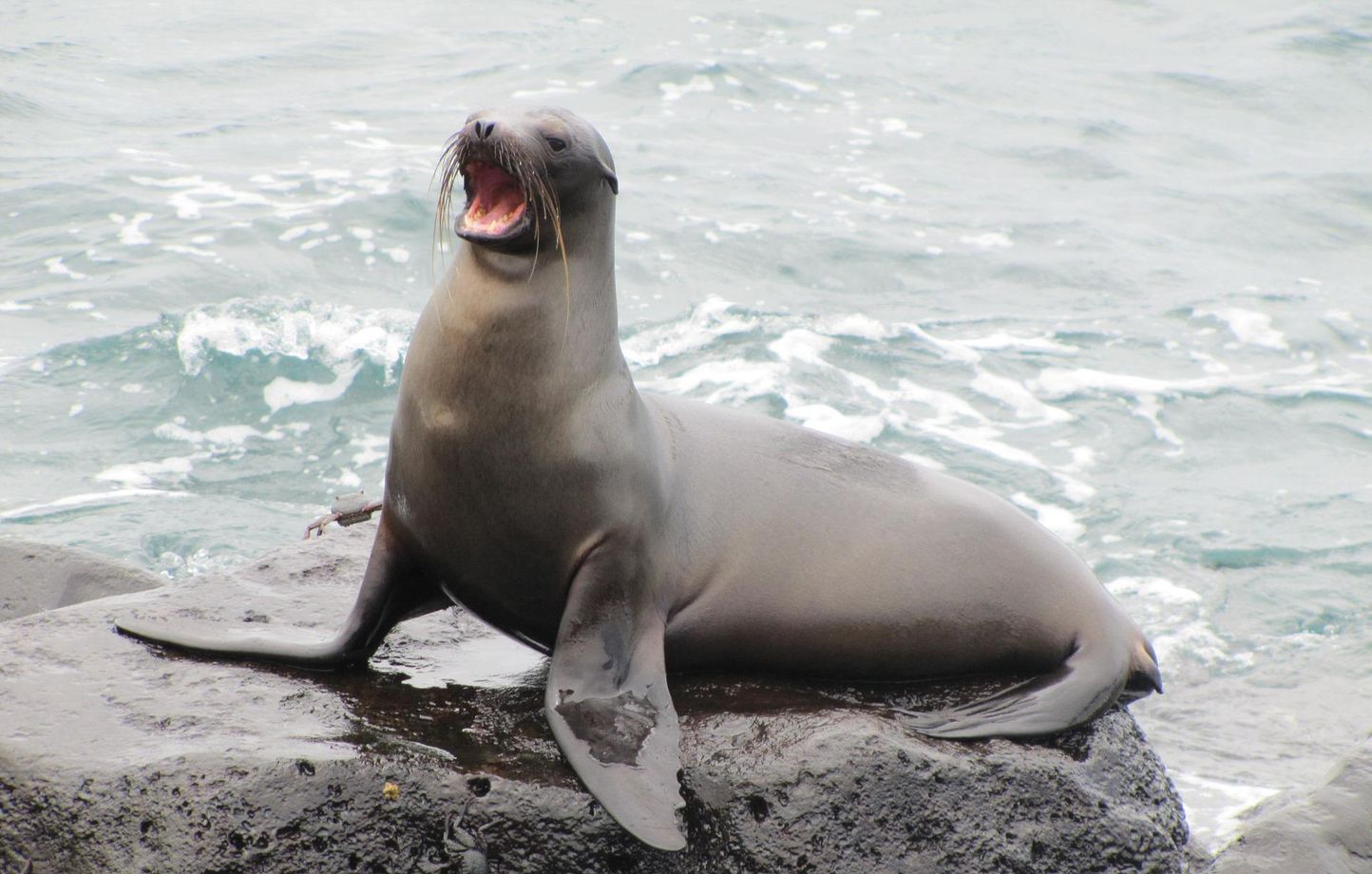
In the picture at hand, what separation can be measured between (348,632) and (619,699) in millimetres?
843

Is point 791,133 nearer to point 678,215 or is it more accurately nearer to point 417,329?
point 678,215

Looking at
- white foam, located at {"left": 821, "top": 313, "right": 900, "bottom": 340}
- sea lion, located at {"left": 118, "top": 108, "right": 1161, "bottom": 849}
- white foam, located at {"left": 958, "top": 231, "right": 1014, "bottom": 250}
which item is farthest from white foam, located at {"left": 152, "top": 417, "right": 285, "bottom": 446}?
white foam, located at {"left": 958, "top": 231, "right": 1014, "bottom": 250}

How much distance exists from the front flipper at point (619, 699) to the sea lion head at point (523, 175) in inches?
34.0

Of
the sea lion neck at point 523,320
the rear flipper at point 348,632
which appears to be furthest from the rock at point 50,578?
the sea lion neck at point 523,320

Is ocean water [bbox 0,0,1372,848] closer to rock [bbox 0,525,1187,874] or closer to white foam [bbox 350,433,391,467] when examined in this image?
white foam [bbox 350,433,391,467]

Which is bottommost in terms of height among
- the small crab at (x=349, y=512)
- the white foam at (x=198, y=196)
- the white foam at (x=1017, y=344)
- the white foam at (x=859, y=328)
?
the white foam at (x=1017, y=344)

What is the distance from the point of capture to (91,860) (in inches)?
136

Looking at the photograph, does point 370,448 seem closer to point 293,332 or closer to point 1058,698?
point 293,332

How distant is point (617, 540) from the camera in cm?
404

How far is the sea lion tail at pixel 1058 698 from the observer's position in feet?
13.6

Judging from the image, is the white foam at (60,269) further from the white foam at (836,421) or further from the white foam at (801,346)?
the white foam at (836,421)

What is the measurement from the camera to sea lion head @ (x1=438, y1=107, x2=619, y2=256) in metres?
3.79

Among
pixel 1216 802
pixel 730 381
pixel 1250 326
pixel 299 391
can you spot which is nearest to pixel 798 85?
pixel 1250 326

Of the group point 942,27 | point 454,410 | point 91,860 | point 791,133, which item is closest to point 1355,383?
point 791,133
